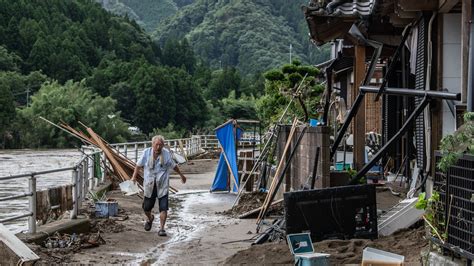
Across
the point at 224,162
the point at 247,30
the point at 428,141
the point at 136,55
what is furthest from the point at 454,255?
the point at 247,30

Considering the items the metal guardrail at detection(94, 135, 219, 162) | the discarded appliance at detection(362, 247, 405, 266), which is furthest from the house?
the metal guardrail at detection(94, 135, 219, 162)

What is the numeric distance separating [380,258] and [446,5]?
351cm

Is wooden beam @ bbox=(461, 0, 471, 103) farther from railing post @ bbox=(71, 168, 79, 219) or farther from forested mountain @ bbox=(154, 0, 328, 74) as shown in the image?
forested mountain @ bbox=(154, 0, 328, 74)

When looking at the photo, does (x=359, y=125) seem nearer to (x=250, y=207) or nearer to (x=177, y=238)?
(x=250, y=207)

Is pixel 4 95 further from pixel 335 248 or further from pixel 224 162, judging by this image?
pixel 335 248

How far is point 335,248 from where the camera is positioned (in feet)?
27.8

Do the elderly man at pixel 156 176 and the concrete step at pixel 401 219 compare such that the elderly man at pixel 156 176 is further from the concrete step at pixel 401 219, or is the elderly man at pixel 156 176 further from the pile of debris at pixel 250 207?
the concrete step at pixel 401 219

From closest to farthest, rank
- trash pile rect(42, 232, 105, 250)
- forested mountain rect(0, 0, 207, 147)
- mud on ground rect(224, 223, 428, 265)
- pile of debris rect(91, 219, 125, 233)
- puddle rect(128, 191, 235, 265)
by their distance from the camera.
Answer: mud on ground rect(224, 223, 428, 265), trash pile rect(42, 232, 105, 250), puddle rect(128, 191, 235, 265), pile of debris rect(91, 219, 125, 233), forested mountain rect(0, 0, 207, 147)

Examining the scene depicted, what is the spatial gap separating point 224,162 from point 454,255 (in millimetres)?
14289

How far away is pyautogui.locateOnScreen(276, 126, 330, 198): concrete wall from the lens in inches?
423

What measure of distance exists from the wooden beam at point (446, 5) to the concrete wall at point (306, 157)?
253 cm

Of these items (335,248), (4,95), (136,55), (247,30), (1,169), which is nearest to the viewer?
(335,248)

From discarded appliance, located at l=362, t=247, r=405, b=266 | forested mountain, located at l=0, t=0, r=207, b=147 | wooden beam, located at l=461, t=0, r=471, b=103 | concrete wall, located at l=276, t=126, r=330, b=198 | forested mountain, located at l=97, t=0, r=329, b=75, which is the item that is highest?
forested mountain, located at l=97, t=0, r=329, b=75

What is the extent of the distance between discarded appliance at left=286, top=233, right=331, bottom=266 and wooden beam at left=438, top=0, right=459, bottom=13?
10.5ft
